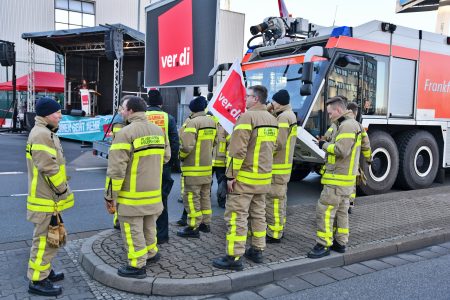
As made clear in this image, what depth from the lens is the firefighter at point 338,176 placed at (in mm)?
4699

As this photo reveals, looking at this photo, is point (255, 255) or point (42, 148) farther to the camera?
point (255, 255)

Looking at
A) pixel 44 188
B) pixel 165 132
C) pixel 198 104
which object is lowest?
pixel 44 188

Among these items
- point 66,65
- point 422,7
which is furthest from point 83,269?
point 66,65

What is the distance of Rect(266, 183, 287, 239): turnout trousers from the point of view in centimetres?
522

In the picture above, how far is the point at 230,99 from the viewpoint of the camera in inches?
200

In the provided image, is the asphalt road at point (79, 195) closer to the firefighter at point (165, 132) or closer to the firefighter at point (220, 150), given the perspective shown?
the firefighter at point (220, 150)

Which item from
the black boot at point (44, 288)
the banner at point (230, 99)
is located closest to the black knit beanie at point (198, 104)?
the banner at point (230, 99)

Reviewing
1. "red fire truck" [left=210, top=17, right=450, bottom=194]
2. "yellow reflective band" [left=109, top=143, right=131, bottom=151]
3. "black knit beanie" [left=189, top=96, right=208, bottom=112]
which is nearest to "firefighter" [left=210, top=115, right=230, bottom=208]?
"black knit beanie" [left=189, top=96, right=208, bottom=112]

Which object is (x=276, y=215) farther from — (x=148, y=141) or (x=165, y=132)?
(x=148, y=141)

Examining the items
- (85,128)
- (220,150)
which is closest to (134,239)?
(220,150)

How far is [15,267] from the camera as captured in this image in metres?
4.43

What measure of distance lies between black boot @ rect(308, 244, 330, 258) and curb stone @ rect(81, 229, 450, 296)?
0.05 metres

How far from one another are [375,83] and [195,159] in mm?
4368

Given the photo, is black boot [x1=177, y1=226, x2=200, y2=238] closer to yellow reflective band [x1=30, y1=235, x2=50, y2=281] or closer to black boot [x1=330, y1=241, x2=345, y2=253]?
black boot [x1=330, y1=241, x2=345, y2=253]
